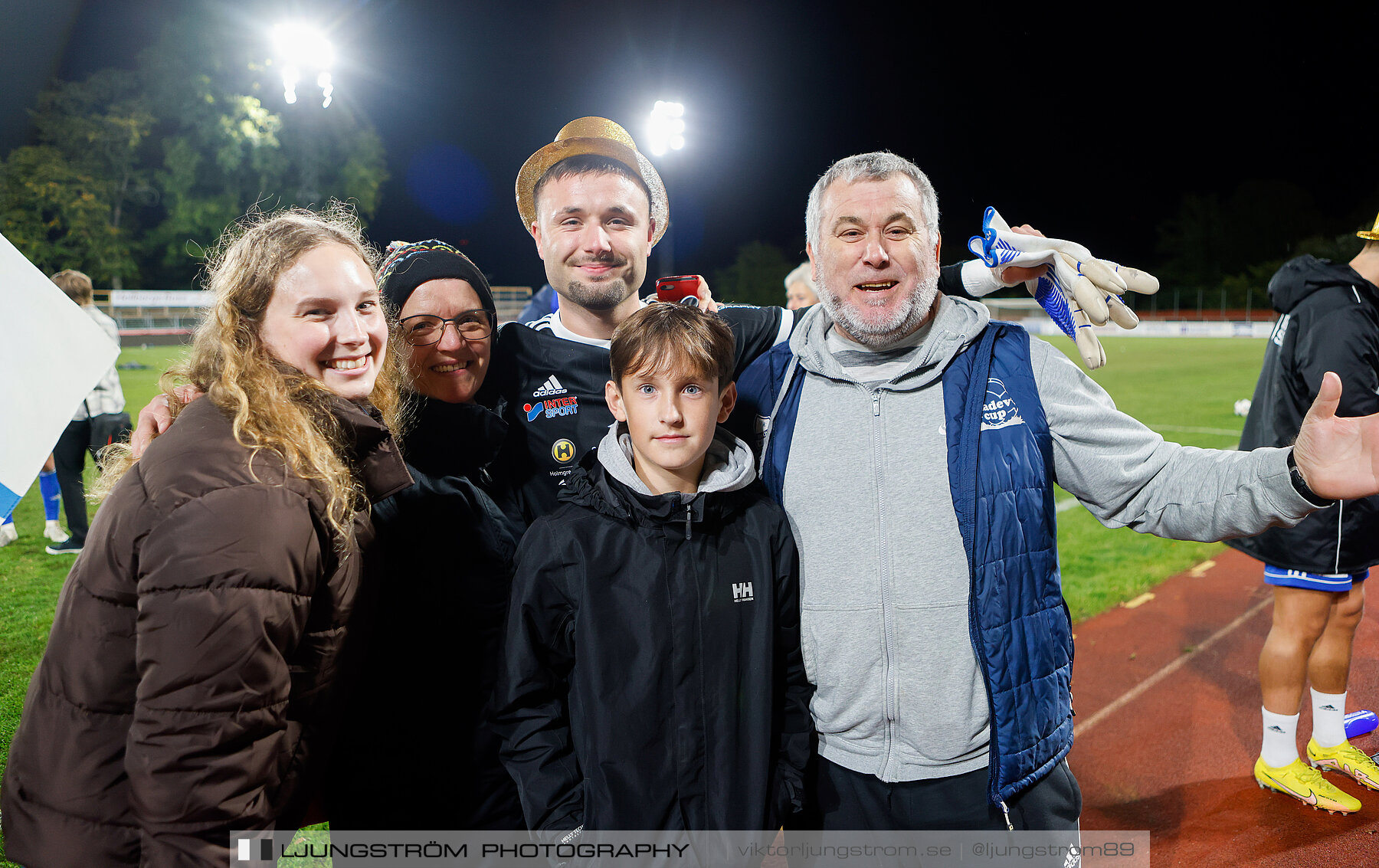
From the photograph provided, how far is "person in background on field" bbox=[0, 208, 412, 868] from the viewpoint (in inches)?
59.6

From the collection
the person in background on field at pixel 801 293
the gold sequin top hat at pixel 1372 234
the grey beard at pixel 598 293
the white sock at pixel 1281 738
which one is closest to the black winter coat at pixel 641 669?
the grey beard at pixel 598 293

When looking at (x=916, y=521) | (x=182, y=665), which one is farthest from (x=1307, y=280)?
(x=182, y=665)

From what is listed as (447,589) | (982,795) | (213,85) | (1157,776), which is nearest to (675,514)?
(447,589)

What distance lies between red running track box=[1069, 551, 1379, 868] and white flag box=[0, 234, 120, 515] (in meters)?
4.50

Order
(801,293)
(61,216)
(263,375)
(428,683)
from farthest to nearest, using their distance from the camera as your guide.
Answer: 1. (61,216)
2. (801,293)
3. (428,683)
4. (263,375)

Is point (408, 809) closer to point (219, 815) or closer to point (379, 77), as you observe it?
point (219, 815)

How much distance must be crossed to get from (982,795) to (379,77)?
5761 cm

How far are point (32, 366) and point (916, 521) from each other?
2.59m

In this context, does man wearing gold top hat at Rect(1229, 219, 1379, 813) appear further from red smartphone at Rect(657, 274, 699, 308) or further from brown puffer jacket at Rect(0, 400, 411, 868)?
brown puffer jacket at Rect(0, 400, 411, 868)

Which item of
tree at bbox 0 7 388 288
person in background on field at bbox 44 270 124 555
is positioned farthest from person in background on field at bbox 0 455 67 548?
tree at bbox 0 7 388 288

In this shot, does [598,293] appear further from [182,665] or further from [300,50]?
[300,50]

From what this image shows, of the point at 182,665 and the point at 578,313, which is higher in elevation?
the point at 578,313

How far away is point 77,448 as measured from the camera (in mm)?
7863

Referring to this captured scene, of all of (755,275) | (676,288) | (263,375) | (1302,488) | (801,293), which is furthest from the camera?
(755,275)
